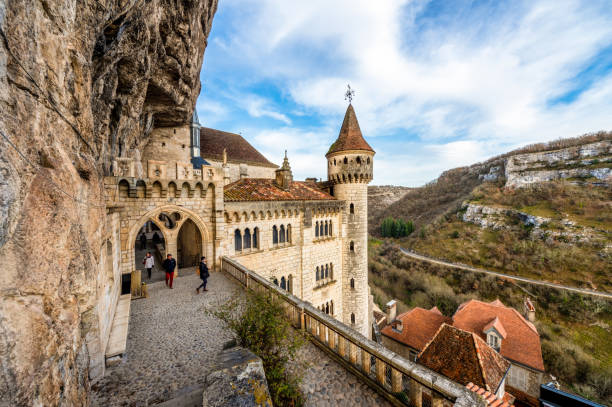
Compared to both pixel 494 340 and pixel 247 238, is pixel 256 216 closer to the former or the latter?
pixel 247 238

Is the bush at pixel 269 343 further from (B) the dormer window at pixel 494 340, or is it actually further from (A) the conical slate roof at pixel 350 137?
(B) the dormer window at pixel 494 340

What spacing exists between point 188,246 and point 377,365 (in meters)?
13.3

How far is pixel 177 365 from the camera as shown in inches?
207

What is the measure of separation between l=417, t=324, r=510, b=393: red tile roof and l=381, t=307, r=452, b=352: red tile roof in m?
6.47

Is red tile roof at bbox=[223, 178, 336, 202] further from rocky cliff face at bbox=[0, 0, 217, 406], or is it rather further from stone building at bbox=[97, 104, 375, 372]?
rocky cliff face at bbox=[0, 0, 217, 406]

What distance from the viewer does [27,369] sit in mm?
1541

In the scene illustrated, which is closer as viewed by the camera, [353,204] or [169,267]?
[169,267]

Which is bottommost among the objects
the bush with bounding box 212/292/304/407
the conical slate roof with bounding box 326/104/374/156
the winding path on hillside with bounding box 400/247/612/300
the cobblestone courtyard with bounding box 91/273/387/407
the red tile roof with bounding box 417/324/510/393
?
the winding path on hillside with bounding box 400/247/612/300

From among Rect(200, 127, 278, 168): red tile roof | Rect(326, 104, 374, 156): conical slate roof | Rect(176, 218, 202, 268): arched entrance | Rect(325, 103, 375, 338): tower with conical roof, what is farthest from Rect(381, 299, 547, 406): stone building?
Rect(200, 127, 278, 168): red tile roof

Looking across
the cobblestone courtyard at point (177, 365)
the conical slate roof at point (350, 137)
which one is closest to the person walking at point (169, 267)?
the cobblestone courtyard at point (177, 365)

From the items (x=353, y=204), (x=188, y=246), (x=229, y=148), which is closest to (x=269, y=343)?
(x=188, y=246)

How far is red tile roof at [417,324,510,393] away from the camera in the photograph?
37.7ft

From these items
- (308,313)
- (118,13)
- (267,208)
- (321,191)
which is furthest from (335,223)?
(118,13)

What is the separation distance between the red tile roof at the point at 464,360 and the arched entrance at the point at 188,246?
1489 cm
